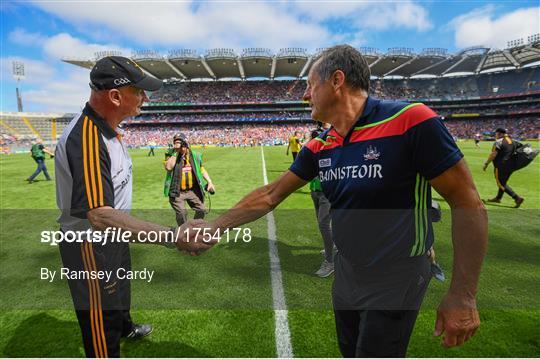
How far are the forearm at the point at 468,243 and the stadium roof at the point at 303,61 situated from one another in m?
59.9

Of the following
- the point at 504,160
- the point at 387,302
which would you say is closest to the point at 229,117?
the point at 504,160

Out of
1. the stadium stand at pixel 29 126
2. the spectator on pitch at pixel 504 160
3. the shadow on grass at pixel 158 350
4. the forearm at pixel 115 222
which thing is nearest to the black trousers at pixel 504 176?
the spectator on pitch at pixel 504 160

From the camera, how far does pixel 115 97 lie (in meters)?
2.49

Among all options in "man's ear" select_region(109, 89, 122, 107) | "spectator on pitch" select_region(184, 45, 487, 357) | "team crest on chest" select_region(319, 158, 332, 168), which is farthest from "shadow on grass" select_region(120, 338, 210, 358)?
"man's ear" select_region(109, 89, 122, 107)

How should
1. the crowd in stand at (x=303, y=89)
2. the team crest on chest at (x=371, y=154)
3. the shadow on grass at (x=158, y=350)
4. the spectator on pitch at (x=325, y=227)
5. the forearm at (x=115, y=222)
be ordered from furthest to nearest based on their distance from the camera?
the crowd in stand at (x=303, y=89) → the spectator on pitch at (x=325, y=227) → the shadow on grass at (x=158, y=350) → the forearm at (x=115, y=222) → the team crest on chest at (x=371, y=154)

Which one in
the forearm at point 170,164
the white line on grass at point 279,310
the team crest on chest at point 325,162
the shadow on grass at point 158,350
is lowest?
the white line on grass at point 279,310

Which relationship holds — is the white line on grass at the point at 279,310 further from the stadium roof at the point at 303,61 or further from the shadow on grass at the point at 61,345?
the stadium roof at the point at 303,61

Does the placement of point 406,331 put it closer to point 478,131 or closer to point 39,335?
point 39,335

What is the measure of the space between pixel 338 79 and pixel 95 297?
2426 mm

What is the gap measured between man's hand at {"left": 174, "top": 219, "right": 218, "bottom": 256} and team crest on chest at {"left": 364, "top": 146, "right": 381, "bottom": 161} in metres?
1.48

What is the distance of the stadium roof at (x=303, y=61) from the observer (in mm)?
59375

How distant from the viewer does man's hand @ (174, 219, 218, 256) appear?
2.58 meters

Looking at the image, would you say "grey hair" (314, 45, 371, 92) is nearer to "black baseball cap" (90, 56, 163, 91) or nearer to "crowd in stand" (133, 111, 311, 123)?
"black baseball cap" (90, 56, 163, 91)

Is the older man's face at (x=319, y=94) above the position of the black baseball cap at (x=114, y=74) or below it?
below
